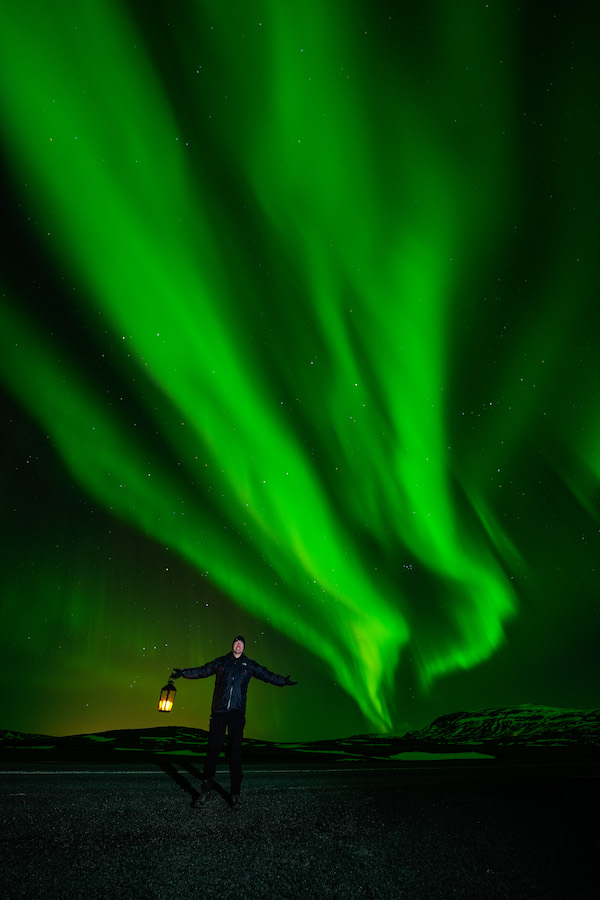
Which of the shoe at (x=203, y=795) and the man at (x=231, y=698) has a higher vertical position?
the man at (x=231, y=698)

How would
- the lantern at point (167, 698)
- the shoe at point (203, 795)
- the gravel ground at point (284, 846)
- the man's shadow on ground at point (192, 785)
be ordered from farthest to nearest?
the lantern at point (167, 698)
the man's shadow on ground at point (192, 785)
the shoe at point (203, 795)
the gravel ground at point (284, 846)

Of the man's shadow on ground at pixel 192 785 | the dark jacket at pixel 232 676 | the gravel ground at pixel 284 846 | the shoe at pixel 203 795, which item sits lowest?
the gravel ground at pixel 284 846

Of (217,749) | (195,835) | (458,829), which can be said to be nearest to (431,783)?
(458,829)

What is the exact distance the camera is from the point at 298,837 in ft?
16.6

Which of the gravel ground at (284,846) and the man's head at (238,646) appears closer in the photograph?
the gravel ground at (284,846)

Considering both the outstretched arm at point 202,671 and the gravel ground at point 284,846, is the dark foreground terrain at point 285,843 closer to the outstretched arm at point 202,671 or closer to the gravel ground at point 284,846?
the gravel ground at point 284,846

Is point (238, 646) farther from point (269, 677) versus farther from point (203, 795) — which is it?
point (203, 795)

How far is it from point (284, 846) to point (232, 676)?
2.61 m

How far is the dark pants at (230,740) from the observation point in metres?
6.68

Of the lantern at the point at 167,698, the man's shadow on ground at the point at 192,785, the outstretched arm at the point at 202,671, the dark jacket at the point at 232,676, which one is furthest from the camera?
the lantern at the point at 167,698

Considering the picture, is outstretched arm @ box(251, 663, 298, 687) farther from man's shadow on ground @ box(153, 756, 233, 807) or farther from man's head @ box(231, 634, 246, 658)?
man's shadow on ground @ box(153, 756, 233, 807)

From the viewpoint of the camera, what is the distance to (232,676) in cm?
715

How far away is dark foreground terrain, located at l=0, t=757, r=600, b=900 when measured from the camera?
3.81 metres

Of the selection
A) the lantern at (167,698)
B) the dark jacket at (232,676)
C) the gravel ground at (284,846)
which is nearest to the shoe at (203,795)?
the gravel ground at (284,846)
